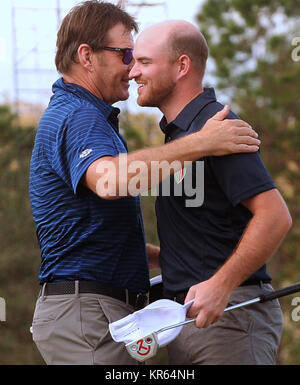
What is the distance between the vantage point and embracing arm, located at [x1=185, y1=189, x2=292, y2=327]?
2865 mm

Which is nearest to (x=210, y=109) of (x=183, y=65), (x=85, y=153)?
(x=183, y=65)

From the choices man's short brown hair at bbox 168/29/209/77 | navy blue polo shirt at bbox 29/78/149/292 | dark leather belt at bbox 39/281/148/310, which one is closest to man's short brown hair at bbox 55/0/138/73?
navy blue polo shirt at bbox 29/78/149/292

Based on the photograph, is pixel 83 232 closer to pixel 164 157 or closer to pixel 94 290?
pixel 94 290

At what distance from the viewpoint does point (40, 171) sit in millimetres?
3369

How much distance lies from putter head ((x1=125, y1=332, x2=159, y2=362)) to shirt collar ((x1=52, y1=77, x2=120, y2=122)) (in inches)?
43.4

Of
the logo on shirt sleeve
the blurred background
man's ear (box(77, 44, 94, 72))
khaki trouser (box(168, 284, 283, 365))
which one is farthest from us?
the blurred background

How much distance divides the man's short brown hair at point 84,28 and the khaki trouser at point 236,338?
1.35 metres

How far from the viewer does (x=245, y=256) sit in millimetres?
2873

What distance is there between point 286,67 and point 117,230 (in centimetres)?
1596

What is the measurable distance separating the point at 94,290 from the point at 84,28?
4.06 ft

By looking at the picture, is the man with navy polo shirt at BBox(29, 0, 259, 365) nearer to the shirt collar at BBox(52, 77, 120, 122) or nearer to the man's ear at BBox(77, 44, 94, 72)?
the shirt collar at BBox(52, 77, 120, 122)

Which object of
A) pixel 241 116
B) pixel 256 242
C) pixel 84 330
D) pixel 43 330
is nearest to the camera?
pixel 256 242

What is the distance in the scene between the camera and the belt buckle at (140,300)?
11.1 feet

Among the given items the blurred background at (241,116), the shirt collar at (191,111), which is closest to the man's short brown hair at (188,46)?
the shirt collar at (191,111)
